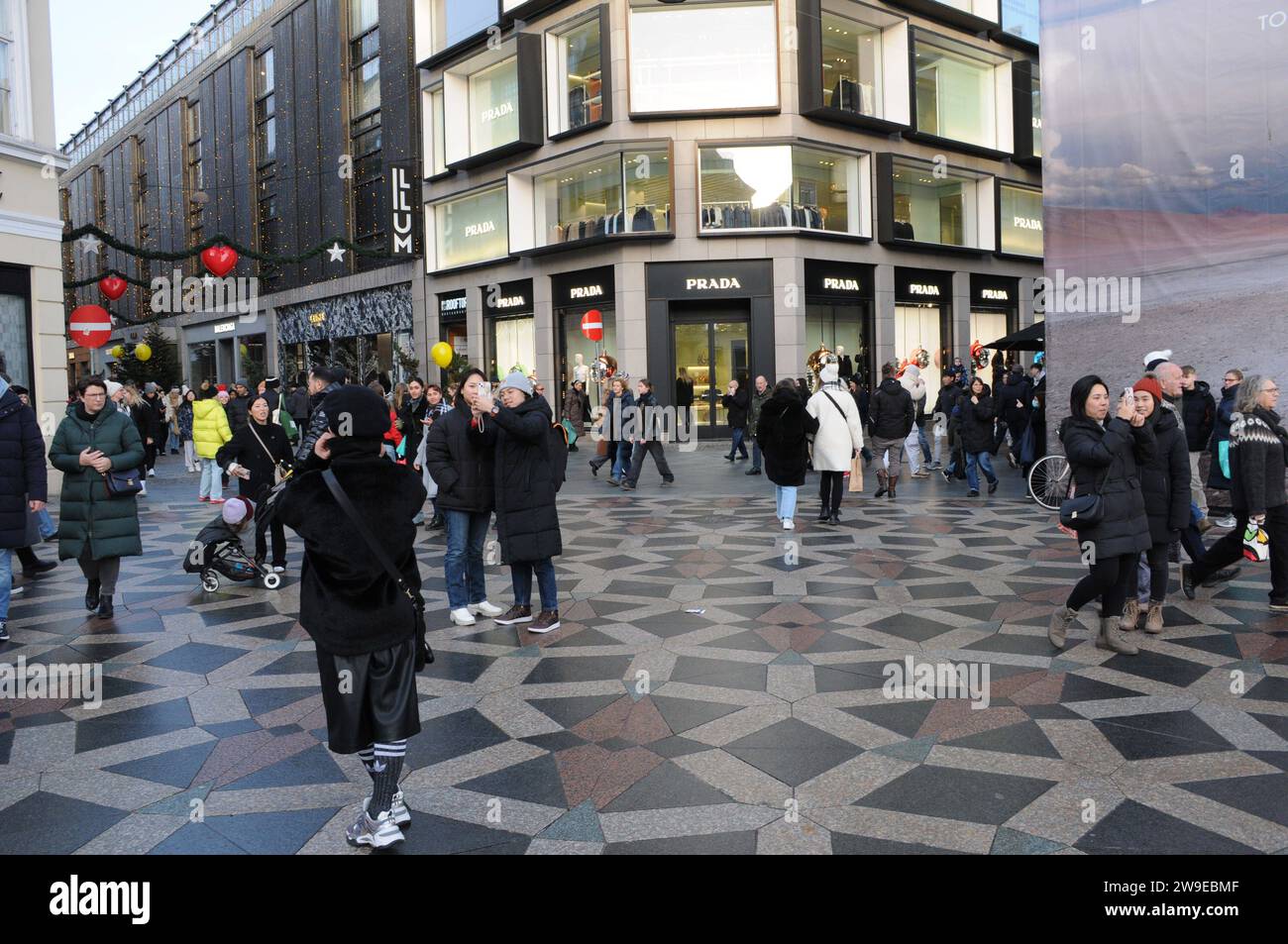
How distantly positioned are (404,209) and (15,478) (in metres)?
28.3

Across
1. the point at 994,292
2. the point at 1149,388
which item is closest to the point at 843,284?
the point at 994,292

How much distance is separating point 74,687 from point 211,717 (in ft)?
4.10

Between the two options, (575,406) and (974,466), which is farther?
(575,406)

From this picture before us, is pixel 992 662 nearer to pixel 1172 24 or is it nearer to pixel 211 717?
pixel 211 717

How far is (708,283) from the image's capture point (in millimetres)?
27266

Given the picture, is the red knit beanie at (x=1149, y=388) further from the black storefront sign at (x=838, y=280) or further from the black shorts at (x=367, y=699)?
the black storefront sign at (x=838, y=280)

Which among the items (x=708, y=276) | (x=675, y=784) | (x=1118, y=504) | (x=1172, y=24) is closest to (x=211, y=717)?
(x=675, y=784)

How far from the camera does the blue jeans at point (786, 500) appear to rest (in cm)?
1158

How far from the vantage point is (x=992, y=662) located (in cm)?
647

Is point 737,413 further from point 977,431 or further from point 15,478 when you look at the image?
point 15,478

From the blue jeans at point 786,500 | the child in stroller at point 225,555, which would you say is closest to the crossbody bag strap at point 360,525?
the child in stroller at point 225,555

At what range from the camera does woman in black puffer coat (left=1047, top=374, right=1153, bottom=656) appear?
6.48 meters

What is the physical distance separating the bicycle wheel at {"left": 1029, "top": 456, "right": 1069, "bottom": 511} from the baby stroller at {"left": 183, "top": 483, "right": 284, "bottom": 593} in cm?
959

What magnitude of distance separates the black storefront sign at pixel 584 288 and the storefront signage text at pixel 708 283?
2.17 metres
